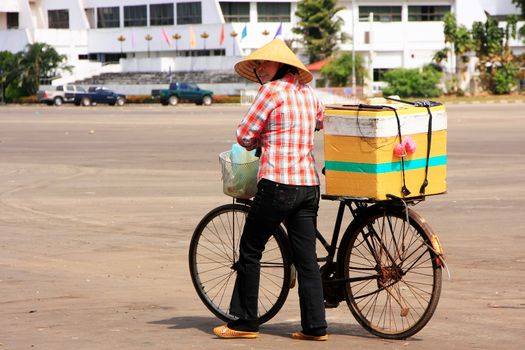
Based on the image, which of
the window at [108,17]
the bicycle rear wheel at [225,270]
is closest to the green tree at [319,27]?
the window at [108,17]

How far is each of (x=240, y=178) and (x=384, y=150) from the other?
3.27 ft

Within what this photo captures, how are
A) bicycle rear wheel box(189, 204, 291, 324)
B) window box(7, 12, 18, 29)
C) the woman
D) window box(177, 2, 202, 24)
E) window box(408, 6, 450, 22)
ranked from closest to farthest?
the woman, bicycle rear wheel box(189, 204, 291, 324), window box(408, 6, 450, 22), window box(177, 2, 202, 24), window box(7, 12, 18, 29)

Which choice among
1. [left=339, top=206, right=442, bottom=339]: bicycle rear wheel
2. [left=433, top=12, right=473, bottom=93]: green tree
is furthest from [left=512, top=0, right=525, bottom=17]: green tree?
[left=339, top=206, right=442, bottom=339]: bicycle rear wheel

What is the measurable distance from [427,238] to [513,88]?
7647cm

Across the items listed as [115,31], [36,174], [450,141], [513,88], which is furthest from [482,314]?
[115,31]

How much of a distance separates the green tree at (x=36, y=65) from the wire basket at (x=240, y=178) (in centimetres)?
8552

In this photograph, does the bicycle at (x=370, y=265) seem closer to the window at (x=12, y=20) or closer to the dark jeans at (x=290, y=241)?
the dark jeans at (x=290, y=241)

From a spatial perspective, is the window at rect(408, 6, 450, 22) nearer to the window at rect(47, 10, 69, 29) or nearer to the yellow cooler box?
the window at rect(47, 10, 69, 29)

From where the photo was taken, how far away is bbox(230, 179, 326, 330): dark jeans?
7.55 m

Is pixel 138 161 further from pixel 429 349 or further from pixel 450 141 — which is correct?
pixel 429 349

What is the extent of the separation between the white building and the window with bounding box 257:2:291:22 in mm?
78

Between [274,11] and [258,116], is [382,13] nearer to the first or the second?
[274,11]

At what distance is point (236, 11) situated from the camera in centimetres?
9694

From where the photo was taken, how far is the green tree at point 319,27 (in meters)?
89.2
